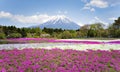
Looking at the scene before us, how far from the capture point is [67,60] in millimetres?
12477

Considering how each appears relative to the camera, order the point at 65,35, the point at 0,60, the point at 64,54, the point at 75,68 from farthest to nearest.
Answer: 1. the point at 65,35
2. the point at 64,54
3. the point at 0,60
4. the point at 75,68

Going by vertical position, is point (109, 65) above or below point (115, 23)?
below

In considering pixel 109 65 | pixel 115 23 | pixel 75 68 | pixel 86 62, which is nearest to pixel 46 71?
pixel 75 68

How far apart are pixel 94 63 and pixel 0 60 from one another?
5.54 metres

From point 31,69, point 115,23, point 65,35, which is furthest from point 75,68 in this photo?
point 115,23

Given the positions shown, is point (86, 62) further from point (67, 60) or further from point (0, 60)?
point (0, 60)

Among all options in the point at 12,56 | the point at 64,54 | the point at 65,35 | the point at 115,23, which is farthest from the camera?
the point at 115,23

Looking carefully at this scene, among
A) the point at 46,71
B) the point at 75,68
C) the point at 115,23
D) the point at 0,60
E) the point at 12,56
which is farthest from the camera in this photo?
the point at 115,23

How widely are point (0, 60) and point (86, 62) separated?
5091mm

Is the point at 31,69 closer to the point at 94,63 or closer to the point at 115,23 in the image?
the point at 94,63

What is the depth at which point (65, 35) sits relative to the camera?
62.2 m

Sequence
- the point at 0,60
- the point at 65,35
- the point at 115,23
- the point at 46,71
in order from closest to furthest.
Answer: the point at 46,71, the point at 0,60, the point at 65,35, the point at 115,23

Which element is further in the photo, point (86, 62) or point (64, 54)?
point (64, 54)

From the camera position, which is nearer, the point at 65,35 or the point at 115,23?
the point at 65,35
